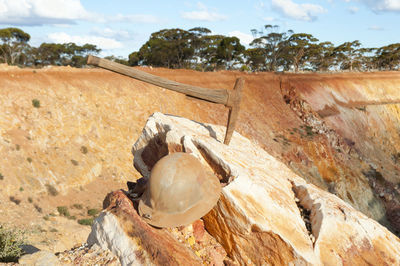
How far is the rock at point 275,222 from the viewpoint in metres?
6.41

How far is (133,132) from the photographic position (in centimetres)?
2197

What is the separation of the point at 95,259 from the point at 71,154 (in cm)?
1392

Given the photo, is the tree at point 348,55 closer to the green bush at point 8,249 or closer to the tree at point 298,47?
the tree at point 298,47

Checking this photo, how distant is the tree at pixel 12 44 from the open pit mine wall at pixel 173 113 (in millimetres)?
25525

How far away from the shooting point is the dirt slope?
1703 cm

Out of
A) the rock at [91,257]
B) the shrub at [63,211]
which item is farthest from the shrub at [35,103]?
the rock at [91,257]

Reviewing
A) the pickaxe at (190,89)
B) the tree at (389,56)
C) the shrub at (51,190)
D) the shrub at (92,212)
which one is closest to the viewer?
the pickaxe at (190,89)

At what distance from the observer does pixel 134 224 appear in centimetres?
615

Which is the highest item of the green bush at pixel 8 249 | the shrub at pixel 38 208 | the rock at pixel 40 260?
the rock at pixel 40 260

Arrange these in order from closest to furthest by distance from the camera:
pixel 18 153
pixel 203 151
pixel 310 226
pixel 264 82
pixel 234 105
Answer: pixel 310 226 < pixel 203 151 < pixel 234 105 < pixel 18 153 < pixel 264 82

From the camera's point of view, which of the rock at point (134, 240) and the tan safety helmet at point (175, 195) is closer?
the rock at point (134, 240)

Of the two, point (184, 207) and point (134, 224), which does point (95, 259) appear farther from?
point (184, 207)

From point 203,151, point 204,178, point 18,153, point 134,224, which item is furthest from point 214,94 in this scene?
point 18,153

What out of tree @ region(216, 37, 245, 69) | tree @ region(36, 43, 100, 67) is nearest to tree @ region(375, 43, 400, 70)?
tree @ region(216, 37, 245, 69)
